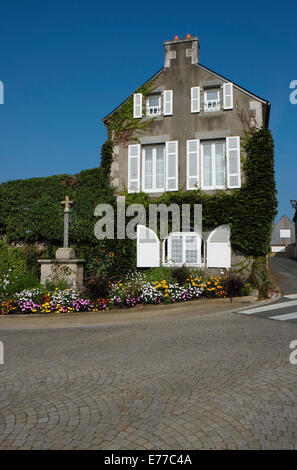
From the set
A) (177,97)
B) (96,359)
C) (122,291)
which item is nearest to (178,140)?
(177,97)

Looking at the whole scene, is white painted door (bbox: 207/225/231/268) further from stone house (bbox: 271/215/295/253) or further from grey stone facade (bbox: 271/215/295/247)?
grey stone facade (bbox: 271/215/295/247)

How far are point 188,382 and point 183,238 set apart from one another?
31.7ft

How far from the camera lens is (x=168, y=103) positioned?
1409 cm

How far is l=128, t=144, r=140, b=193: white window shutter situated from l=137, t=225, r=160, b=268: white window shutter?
173 cm

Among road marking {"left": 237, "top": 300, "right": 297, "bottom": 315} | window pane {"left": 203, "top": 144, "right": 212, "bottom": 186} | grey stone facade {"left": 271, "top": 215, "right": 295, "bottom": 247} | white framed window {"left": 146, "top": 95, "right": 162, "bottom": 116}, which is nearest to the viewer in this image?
road marking {"left": 237, "top": 300, "right": 297, "bottom": 315}

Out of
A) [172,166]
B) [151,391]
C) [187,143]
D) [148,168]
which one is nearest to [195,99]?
[187,143]

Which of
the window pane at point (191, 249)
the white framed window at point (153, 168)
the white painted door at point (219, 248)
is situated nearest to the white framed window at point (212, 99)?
the white framed window at point (153, 168)

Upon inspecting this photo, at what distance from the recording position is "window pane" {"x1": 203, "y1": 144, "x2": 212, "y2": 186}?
1364 centimetres

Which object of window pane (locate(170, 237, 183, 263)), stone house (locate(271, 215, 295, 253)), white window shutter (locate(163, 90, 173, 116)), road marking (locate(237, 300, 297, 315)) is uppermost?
white window shutter (locate(163, 90, 173, 116))

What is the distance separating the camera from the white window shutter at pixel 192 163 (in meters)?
13.5

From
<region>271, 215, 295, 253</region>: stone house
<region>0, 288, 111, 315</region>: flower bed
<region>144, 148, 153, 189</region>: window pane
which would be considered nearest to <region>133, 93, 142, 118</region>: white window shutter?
<region>144, 148, 153, 189</region>: window pane

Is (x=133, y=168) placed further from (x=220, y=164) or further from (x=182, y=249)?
(x=182, y=249)
